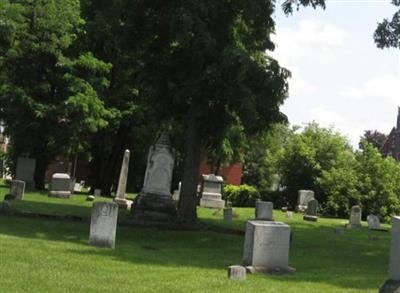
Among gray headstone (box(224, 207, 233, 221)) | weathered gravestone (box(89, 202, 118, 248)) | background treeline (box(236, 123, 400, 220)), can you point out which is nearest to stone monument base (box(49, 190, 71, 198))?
gray headstone (box(224, 207, 233, 221))

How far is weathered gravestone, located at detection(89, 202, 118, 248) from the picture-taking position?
1349cm

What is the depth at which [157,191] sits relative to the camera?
877 inches

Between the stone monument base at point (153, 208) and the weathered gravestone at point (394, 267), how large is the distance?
1405 cm

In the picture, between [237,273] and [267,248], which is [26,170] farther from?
[237,273]

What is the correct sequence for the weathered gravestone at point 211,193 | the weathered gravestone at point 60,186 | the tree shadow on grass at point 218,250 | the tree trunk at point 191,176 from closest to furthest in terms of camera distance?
the tree shadow on grass at point 218,250 → the tree trunk at point 191,176 → the weathered gravestone at point 60,186 → the weathered gravestone at point 211,193

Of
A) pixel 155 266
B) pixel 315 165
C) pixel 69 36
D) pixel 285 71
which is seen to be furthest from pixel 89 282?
pixel 315 165

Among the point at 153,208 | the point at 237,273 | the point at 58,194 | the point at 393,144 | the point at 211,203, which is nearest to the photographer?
the point at 237,273

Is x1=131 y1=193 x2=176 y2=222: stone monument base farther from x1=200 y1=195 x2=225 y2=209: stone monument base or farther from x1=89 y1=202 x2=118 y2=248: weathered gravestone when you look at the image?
x1=200 y1=195 x2=225 y2=209: stone monument base

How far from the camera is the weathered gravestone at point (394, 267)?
7.01 metres

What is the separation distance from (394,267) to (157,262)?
5888 millimetres

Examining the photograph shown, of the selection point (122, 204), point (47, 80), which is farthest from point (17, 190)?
point (47, 80)

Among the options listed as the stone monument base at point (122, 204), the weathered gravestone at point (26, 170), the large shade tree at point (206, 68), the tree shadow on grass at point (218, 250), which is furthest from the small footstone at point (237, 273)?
the weathered gravestone at point (26, 170)

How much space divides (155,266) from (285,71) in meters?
9.84

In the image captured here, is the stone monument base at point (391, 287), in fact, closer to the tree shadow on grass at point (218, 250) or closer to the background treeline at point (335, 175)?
the tree shadow on grass at point (218, 250)
